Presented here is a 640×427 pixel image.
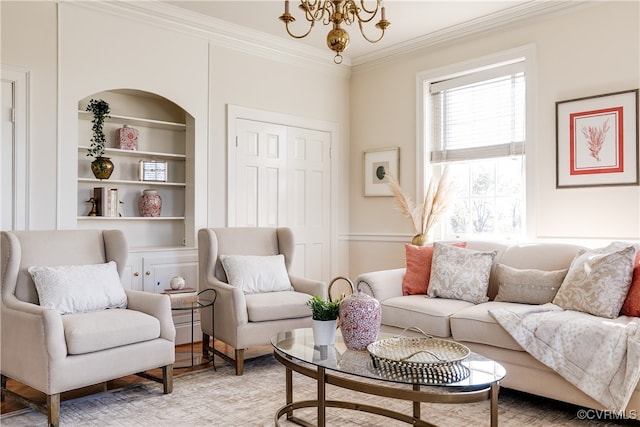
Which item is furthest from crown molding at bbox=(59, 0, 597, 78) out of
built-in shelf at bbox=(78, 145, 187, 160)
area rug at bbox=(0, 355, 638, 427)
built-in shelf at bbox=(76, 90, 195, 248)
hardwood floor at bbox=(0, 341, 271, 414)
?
area rug at bbox=(0, 355, 638, 427)

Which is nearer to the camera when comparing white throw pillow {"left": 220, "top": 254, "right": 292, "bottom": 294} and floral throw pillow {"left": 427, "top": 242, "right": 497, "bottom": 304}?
floral throw pillow {"left": 427, "top": 242, "right": 497, "bottom": 304}

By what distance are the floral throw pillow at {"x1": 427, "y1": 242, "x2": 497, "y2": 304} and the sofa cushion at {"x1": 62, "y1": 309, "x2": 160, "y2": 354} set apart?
6.26 ft

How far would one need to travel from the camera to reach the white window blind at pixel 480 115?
424 centimetres

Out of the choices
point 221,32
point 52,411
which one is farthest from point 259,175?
point 52,411

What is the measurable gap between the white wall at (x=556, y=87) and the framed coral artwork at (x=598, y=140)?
63 millimetres

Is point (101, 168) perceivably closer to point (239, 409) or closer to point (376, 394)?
point (239, 409)

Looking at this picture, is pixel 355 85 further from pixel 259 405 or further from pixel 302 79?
pixel 259 405

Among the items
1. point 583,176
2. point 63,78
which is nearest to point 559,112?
point 583,176

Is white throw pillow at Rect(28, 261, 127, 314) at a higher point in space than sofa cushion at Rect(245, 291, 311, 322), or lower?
higher

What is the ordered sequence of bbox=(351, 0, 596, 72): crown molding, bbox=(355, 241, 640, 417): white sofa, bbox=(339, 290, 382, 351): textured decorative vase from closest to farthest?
bbox=(339, 290, 382, 351): textured decorative vase
bbox=(355, 241, 640, 417): white sofa
bbox=(351, 0, 596, 72): crown molding

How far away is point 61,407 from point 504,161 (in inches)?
145

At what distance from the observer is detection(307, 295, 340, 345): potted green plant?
2475mm

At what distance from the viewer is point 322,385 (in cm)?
223

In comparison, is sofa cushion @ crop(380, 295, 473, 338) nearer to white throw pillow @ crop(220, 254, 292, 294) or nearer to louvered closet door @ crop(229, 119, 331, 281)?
white throw pillow @ crop(220, 254, 292, 294)
